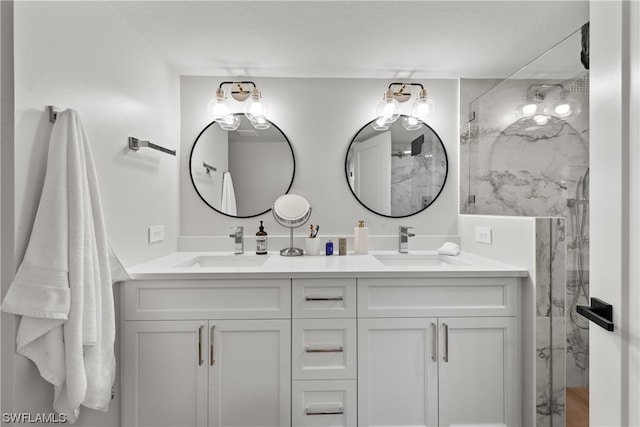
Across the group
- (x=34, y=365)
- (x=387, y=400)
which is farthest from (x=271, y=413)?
(x=34, y=365)

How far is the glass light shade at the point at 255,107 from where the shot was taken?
210 cm

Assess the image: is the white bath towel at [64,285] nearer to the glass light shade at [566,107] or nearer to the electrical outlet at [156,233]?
the electrical outlet at [156,233]

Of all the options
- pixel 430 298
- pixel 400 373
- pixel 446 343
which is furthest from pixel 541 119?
pixel 400 373

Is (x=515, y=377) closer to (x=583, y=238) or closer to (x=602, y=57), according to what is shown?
(x=583, y=238)

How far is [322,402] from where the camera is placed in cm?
154

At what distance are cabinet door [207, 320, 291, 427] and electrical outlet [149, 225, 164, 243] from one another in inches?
25.5

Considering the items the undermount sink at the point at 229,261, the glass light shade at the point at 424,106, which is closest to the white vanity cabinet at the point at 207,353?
the undermount sink at the point at 229,261

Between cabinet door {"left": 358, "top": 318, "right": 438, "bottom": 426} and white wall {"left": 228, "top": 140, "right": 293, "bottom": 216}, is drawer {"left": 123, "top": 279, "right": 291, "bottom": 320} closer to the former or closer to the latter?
cabinet door {"left": 358, "top": 318, "right": 438, "bottom": 426}

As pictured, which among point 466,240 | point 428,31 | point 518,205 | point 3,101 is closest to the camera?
point 3,101

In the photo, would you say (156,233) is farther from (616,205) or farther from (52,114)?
(616,205)

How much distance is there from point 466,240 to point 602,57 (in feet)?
5.13

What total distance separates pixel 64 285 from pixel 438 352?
150 centimetres

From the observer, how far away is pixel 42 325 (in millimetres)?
1061

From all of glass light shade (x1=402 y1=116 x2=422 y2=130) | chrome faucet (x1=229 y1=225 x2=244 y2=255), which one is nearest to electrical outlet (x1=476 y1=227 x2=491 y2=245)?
glass light shade (x1=402 y1=116 x2=422 y2=130)
